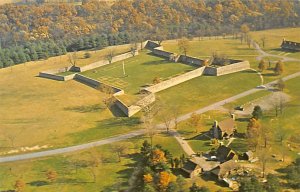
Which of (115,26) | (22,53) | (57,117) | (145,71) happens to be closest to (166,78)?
(145,71)

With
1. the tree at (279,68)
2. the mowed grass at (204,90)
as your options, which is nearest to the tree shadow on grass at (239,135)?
the mowed grass at (204,90)

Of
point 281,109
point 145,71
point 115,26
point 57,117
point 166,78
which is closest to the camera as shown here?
point 281,109

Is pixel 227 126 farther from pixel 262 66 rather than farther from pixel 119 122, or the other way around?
pixel 262 66

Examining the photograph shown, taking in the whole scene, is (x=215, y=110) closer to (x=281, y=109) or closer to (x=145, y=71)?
(x=281, y=109)

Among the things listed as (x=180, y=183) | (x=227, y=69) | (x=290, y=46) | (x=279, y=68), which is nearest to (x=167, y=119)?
(x=180, y=183)

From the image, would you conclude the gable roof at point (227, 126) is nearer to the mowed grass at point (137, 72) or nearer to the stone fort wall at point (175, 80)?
the stone fort wall at point (175, 80)

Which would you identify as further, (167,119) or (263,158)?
(167,119)
